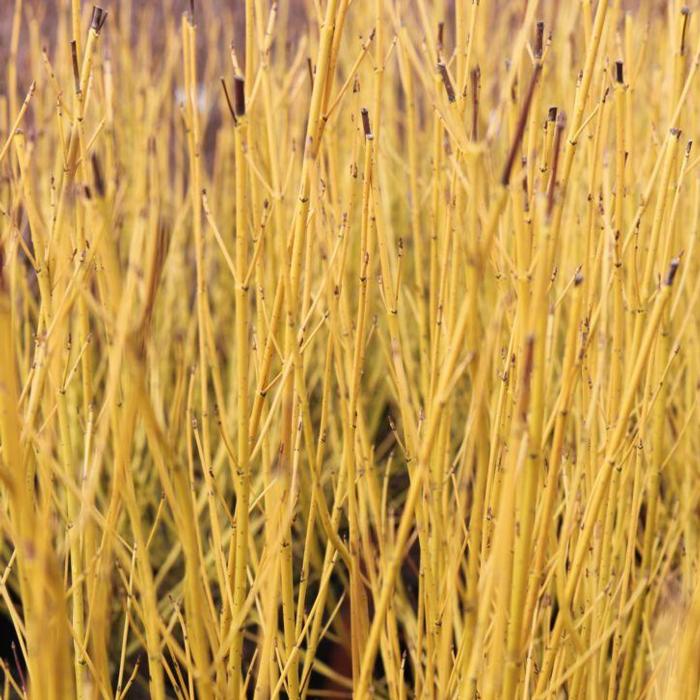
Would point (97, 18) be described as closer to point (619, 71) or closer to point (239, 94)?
point (239, 94)

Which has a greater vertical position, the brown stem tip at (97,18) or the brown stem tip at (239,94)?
the brown stem tip at (97,18)

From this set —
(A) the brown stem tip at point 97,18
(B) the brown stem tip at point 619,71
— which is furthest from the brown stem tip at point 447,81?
(A) the brown stem tip at point 97,18

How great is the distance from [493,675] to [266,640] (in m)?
0.16

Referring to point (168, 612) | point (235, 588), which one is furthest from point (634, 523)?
point (168, 612)

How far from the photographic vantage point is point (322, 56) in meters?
0.72

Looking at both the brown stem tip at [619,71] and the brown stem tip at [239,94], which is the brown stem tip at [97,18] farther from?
the brown stem tip at [619,71]

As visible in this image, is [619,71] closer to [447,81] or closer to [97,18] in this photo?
[447,81]

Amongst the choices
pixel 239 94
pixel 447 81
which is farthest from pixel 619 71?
pixel 239 94

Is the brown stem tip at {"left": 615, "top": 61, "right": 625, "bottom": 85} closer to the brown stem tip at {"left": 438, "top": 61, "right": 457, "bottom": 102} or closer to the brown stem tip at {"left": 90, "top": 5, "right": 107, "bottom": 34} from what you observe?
the brown stem tip at {"left": 438, "top": 61, "right": 457, "bottom": 102}

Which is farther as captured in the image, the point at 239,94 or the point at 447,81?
the point at 447,81

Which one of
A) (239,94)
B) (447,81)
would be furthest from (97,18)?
(447,81)

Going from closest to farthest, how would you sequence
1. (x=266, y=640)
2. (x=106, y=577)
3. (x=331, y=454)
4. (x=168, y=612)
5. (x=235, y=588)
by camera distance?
(x=106, y=577)
(x=266, y=640)
(x=235, y=588)
(x=168, y=612)
(x=331, y=454)

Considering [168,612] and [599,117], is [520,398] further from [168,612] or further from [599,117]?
[168,612]

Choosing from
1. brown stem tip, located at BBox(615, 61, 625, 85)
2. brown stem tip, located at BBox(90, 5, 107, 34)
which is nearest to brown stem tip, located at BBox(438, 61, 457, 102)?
brown stem tip, located at BBox(615, 61, 625, 85)
